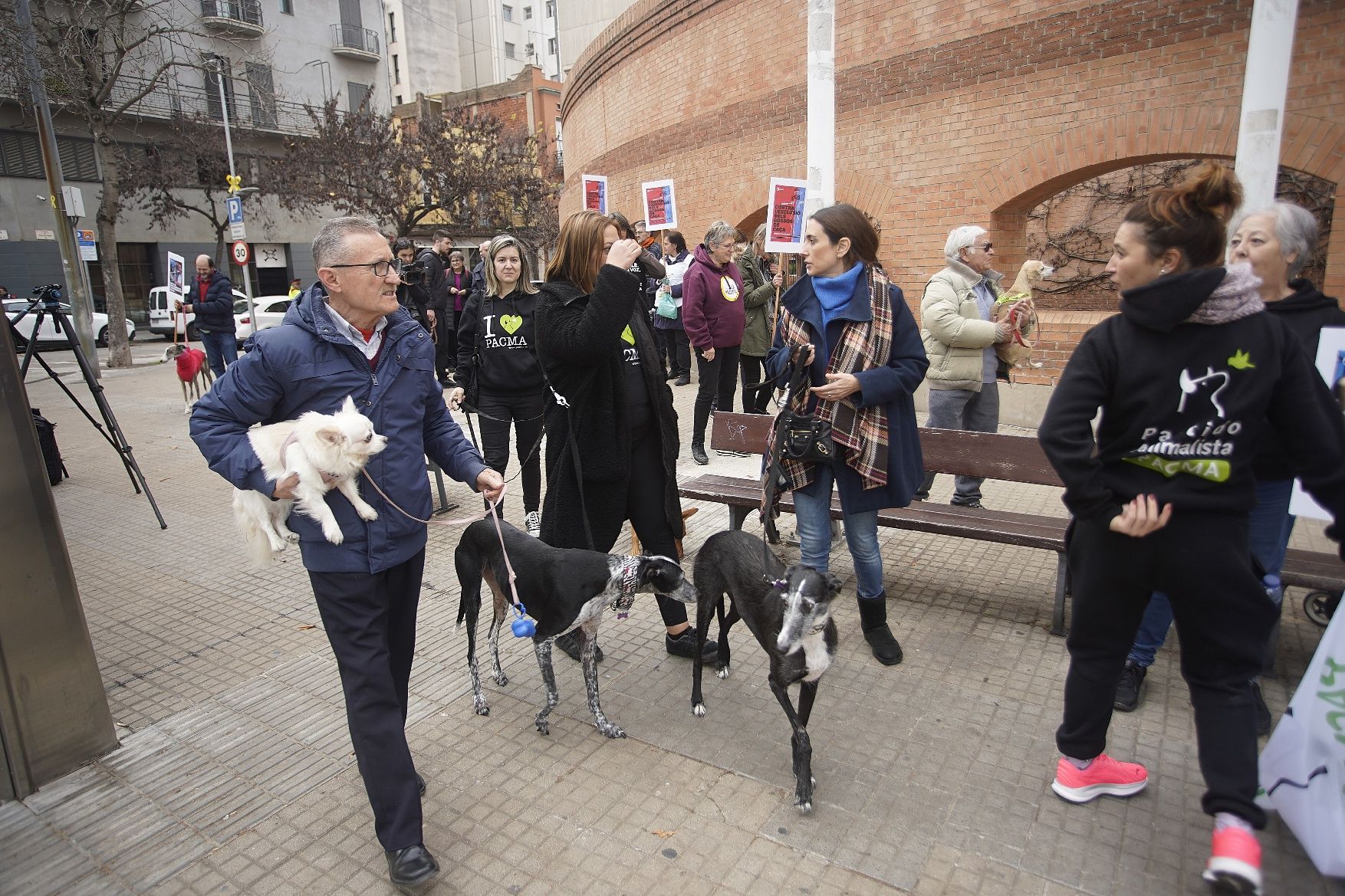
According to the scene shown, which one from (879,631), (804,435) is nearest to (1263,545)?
(879,631)

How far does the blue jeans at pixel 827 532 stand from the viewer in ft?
13.0

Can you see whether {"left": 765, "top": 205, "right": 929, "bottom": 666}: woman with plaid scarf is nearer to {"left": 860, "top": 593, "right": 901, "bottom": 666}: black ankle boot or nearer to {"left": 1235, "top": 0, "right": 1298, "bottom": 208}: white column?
{"left": 860, "top": 593, "right": 901, "bottom": 666}: black ankle boot

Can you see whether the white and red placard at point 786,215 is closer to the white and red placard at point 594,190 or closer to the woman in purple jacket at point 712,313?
the woman in purple jacket at point 712,313

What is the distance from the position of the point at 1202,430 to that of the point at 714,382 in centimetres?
598

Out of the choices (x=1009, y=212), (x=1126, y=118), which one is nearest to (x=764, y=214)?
(x=1009, y=212)

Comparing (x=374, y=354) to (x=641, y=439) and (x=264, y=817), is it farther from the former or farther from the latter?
(x=264, y=817)

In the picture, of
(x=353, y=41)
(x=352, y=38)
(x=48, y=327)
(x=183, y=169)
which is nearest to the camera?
(x=48, y=327)

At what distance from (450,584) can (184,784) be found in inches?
86.4

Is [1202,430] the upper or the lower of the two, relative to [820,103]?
lower

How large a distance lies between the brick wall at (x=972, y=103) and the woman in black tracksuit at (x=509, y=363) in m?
6.04

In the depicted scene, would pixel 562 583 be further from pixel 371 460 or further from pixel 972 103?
pixel 972 103

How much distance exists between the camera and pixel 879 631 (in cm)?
418

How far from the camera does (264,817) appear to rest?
10.2 ft

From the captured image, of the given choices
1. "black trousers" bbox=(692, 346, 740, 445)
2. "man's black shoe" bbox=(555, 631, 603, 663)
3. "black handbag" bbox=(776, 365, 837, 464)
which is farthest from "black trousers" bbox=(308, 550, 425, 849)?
"black trousers" bbox=(692, 346, 740, 445)
